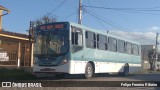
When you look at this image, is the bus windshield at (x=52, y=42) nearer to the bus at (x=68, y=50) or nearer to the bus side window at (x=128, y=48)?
the bus at (x=68, y=50)

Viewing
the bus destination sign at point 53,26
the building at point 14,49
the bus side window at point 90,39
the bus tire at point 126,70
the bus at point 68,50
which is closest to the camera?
the bus at point 68,50

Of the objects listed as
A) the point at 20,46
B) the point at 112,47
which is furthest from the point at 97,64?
the point at 20,46

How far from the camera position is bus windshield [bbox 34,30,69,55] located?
61.4 feet

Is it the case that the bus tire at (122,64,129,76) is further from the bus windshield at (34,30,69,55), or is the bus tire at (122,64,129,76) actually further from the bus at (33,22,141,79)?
the bus windshield at (34,30,69,55)

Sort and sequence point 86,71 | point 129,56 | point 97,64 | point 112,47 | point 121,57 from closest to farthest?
point 86,71
point 97,64
point 112,47
point 121,57
point 129,56

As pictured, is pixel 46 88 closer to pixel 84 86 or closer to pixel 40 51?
pixel 84 86

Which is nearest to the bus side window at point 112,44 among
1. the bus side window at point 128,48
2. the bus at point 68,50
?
the bus at point 68,50

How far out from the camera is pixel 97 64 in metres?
22.1

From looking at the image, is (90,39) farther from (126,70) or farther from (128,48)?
(128,48)

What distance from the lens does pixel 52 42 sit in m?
19.0

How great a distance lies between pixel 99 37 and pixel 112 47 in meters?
2.85

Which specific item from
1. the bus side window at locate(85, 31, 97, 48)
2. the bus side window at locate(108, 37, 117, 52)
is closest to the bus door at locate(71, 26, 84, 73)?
the bus side window at locate(85, 31, 97, 48)

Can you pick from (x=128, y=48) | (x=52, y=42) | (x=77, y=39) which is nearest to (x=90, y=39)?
(x=77, y=39)

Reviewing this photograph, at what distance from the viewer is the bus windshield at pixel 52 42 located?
1870 centimetres
